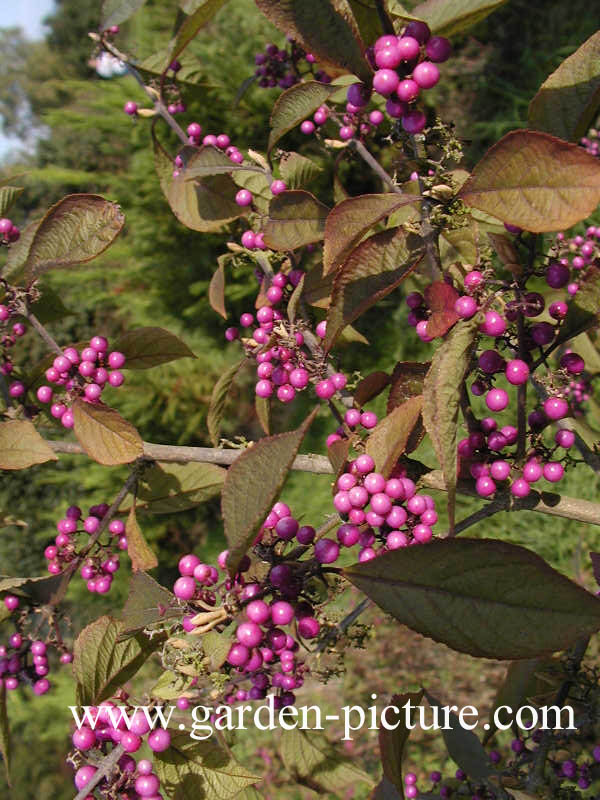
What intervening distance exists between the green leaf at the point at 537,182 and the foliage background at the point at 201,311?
9.59 ft

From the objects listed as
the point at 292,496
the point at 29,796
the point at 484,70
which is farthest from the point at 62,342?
the point at 484,70

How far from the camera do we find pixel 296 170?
92cm

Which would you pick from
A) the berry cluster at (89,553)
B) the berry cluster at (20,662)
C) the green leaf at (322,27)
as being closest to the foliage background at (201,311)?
the berry cluster at (89,553)

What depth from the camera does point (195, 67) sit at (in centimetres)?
128

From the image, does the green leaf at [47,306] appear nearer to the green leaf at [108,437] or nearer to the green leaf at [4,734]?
the green leaf at [108,437]

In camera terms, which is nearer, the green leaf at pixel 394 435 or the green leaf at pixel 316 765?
the green leaf at pixel 394 435

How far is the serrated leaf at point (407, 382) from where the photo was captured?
707 millimetres

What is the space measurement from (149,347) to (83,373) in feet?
0.46

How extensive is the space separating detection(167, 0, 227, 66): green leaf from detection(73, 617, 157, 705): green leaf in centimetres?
66

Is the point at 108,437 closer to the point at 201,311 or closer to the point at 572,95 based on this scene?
the point at 572,95

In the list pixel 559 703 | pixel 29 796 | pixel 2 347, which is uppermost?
pixel 2 347

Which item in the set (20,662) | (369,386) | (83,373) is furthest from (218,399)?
(20,662)

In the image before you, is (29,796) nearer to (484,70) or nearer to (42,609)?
(42,609)

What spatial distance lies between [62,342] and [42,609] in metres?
5.57
